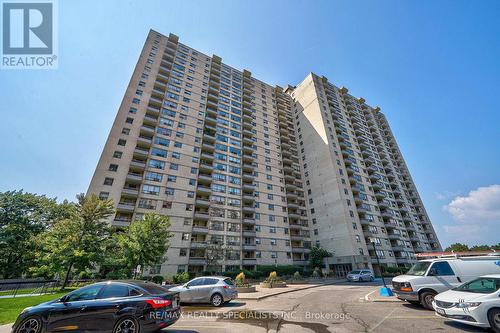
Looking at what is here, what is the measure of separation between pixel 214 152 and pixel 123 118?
17.5 meters

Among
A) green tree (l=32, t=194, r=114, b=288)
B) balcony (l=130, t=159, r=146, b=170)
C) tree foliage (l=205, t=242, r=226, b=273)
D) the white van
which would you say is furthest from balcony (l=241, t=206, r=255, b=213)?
the white van

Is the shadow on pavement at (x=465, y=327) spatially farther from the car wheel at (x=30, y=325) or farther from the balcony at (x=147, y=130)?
the balcony at (x=147, y=130)

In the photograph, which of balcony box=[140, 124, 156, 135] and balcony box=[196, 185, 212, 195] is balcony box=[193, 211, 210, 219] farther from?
balcony box=[140, 124, 156, 135]

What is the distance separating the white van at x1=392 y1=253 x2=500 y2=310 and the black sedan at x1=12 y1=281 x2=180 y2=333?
10.2m

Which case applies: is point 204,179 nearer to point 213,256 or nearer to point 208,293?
point 213,256

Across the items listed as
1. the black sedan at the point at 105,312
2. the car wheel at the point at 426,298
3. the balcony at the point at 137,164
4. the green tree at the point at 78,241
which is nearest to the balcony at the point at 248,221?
the balcony at the point at 137,164

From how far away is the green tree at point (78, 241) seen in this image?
19.0 m

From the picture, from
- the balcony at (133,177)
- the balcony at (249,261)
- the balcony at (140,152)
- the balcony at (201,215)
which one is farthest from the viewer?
the balcony at (249,261)

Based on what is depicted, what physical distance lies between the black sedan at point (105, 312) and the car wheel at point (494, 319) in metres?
9.37

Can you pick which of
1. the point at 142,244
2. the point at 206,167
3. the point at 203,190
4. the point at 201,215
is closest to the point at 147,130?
the point at 206,167

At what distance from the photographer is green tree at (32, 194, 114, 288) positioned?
746 inches

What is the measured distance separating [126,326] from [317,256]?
3931 cm

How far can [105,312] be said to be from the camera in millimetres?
5512

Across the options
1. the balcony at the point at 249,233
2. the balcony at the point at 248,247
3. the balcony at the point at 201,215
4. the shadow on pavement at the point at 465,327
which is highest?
the balcony at the point at 201,215
